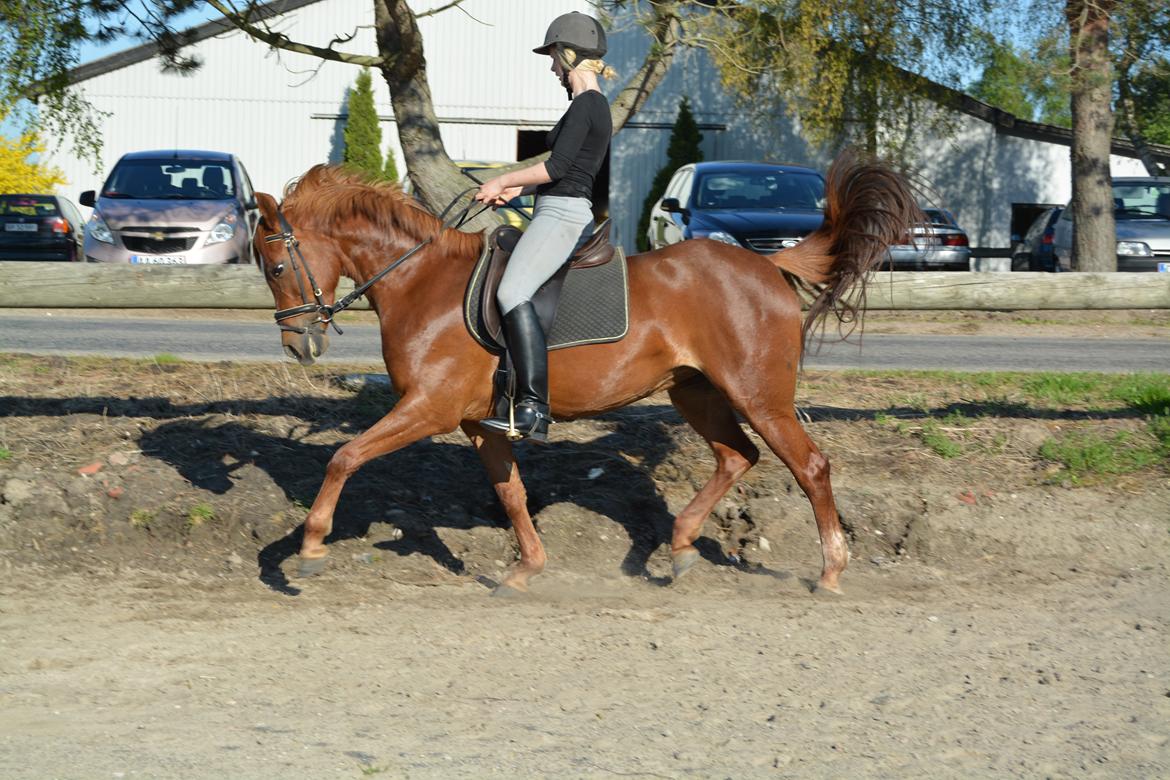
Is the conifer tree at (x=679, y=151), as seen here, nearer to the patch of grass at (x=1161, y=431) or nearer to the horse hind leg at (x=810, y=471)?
the patch of grass at (x=1161, y=431)

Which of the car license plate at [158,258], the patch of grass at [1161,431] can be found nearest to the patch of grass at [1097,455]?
the patch of grass at [1161,431]

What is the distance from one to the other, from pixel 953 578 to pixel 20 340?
10.1 meters

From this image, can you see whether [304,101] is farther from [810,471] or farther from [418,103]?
[810,471]

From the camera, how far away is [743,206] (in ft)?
59.0

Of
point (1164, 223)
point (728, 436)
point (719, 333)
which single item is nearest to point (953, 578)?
point (728, 436)

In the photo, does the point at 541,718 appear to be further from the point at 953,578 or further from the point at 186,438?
the point at 186,438

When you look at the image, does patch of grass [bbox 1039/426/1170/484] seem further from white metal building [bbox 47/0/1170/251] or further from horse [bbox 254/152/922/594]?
white metal building [bbox 47/0/1170/251]

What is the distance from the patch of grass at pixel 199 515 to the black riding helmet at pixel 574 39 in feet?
9.89

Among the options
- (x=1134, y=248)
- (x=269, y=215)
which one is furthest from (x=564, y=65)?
(x=1134, y=248)

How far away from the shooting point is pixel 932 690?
4.68 metres

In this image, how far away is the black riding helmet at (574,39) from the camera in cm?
571

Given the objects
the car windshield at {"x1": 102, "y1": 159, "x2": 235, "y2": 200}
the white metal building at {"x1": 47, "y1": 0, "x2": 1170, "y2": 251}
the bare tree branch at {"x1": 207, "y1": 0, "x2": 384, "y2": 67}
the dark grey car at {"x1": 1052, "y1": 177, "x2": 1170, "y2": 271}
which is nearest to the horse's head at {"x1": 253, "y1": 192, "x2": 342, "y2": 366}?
the bare tree branch at {"x1": 207, "y1": 0, "x2": 384, "y2": 67}

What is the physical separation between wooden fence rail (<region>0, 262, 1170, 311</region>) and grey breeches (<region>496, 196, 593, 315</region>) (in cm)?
237

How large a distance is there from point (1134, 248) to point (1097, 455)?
46.2ft
